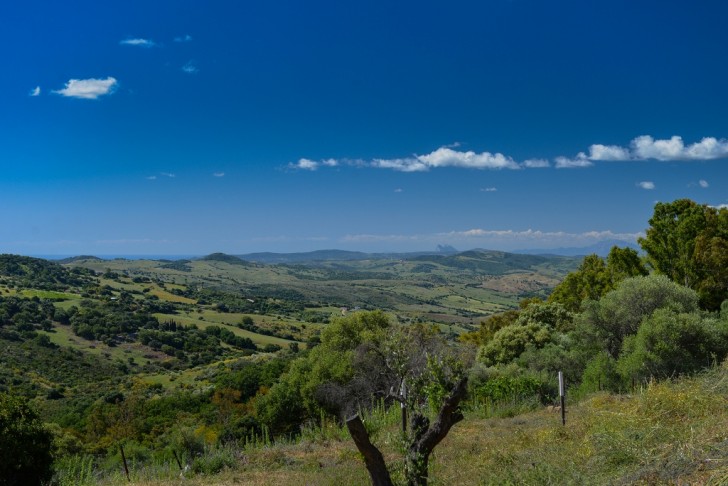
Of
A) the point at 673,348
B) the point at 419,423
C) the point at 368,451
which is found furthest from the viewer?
the point at 673,348

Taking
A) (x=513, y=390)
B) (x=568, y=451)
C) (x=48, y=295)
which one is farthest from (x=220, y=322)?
(x=568, y=451)

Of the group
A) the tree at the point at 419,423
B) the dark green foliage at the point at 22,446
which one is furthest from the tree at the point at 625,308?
the dark green foliage at the point at 22,446

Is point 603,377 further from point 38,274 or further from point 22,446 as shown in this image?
point 38,274

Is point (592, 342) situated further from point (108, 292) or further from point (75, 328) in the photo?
point (108, 292)

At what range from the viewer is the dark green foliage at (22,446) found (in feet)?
32.6

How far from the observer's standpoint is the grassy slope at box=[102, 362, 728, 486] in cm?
594

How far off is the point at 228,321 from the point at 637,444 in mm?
123013

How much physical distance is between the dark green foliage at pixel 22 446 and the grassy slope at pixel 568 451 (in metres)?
2.10

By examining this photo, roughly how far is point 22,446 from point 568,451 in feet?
35.7

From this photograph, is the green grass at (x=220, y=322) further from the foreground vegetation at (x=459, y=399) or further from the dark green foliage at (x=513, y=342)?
the dark green foliage at (x=513, y=342)

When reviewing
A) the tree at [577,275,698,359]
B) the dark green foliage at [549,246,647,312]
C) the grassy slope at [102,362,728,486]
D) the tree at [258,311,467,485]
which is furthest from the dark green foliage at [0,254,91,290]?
the tree at [577,275,698,359]

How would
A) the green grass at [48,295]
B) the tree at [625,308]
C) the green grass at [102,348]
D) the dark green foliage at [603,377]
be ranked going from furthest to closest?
the green grass at [48,295] < the green grass at [102,348] < the tree at [625,308] < the dark green foliage at [603,377]

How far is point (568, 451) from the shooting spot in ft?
28.4

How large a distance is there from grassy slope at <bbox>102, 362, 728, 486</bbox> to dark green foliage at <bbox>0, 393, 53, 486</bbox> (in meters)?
2.10
